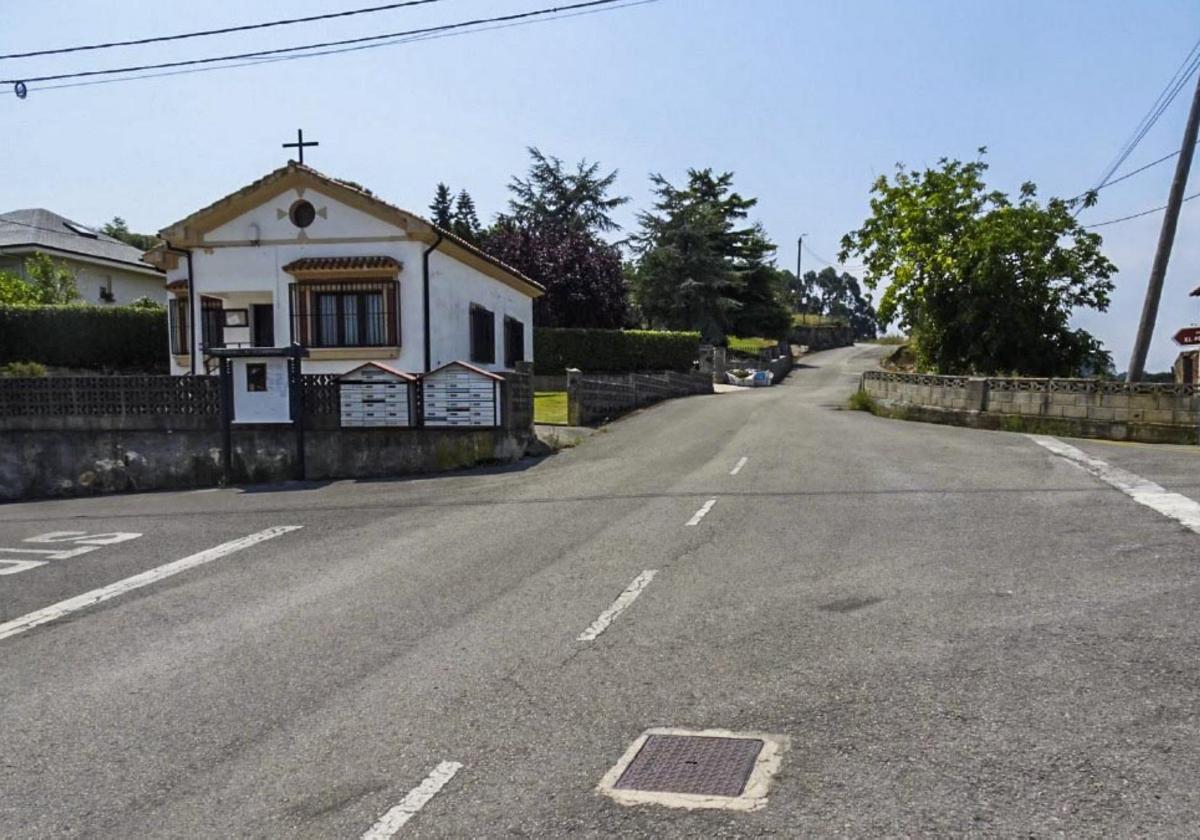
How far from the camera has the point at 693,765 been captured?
14.0ft

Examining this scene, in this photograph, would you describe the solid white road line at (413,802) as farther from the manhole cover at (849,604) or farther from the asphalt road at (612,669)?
the manhole cover at (849,604)

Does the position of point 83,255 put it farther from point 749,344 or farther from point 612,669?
point 749,344

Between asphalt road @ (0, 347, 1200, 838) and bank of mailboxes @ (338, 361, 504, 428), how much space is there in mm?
5840

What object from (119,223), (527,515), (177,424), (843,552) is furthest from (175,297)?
(119,223)

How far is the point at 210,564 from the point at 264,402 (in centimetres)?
839

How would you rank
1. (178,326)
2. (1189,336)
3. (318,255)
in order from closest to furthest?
1. (1189,336)
2. (318,255)
3. (178,326)

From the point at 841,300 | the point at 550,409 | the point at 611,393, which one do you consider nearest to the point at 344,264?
the point at 550,409

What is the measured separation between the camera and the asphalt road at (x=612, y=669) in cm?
398

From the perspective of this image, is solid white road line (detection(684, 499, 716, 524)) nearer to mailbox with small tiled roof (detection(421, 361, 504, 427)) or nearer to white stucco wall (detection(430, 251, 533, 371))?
mailbox with small tiled roof (detection(421, 361, 504, 427))

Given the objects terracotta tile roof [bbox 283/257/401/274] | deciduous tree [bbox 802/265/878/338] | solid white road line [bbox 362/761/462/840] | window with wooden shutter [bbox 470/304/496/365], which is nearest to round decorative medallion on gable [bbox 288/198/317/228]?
terracotta tile roof [bbox 283/257/401/274]

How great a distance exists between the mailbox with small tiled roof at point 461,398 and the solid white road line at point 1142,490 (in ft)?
32.3

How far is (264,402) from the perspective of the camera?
57.2 feet

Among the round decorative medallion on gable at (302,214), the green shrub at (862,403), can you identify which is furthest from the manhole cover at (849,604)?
the green shrub at (862,403)

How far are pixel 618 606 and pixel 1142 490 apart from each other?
793 centimetres
